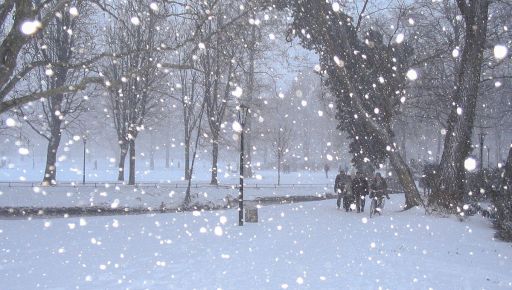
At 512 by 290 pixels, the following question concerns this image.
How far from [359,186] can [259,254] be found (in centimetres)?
836

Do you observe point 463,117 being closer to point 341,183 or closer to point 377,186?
point 377,186

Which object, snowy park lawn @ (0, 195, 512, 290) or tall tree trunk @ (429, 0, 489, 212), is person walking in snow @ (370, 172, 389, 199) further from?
tall tree trunk @ (429, 0, 489, 212)

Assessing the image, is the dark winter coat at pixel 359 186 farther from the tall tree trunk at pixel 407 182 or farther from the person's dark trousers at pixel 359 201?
the tall tree trunk at pixel 407 182

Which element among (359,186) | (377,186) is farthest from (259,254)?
(359,186)

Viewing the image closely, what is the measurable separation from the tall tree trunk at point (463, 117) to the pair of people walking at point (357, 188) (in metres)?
2.01

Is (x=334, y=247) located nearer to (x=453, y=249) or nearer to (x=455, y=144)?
(x=453, y=249)

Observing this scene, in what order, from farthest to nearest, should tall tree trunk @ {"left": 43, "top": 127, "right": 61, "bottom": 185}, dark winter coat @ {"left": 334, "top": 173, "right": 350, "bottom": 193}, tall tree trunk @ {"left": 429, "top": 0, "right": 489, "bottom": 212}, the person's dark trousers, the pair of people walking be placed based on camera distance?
tall tree trunk @ {"left": 43, "top": 127, "right": 61, "bottom": 185} → dark winter coat @ {"left": 334, "top": 173, "right": 350, "bottom": 193} → the person's dark trousers → the pair of people walking → tall tree trunk @ {"left": 429, "top": 0, "right": 489, "bottom": 212}

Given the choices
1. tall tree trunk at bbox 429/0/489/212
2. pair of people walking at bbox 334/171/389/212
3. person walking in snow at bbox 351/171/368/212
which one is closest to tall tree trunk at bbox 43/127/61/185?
pair of people walking at bbox 334/171/389/212

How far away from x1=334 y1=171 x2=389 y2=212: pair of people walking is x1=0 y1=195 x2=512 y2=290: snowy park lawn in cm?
140

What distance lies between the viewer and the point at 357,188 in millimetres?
17328

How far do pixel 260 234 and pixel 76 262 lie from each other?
5335 millimetres

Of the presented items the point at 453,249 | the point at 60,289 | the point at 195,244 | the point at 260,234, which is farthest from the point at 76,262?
the point at 453,249

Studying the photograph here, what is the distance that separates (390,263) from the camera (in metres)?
9.20

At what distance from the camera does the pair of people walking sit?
16.6 m
